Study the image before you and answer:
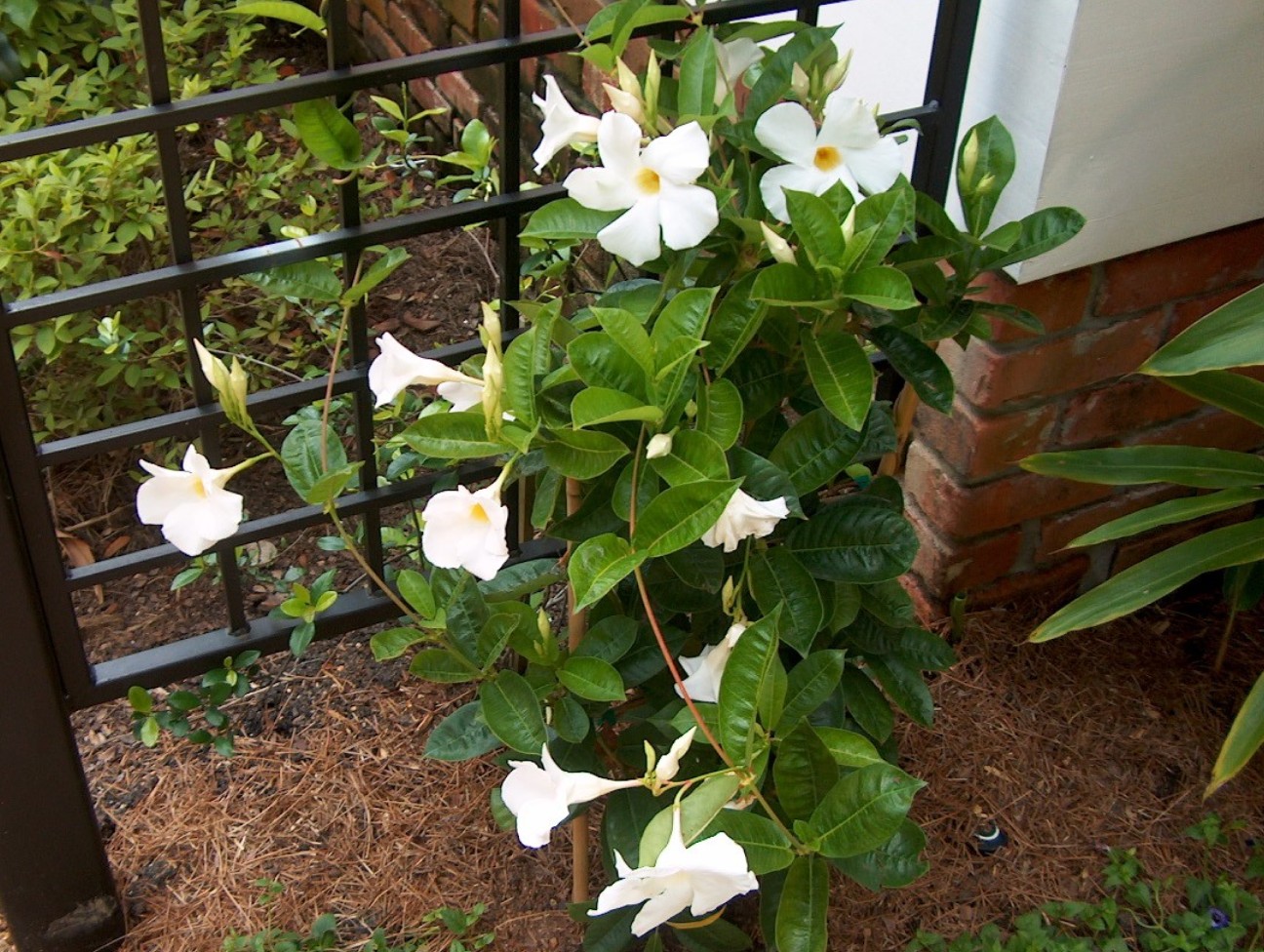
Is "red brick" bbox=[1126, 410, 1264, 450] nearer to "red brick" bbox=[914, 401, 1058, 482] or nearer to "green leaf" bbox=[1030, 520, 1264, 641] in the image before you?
"red brick" bbox=[914, 401, 1058, 482]

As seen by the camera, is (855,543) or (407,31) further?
(407,31)

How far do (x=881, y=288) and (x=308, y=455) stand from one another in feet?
1.79

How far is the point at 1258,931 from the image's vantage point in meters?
1.63

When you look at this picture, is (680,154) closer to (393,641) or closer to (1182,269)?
(393,641)

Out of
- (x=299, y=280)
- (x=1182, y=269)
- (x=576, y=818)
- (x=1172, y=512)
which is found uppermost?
(x=299, y=280)

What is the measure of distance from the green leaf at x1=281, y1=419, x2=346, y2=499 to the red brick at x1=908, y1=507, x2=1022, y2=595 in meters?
0.88

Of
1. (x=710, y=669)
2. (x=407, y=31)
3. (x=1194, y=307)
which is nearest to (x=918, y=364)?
(x=710, y=669)

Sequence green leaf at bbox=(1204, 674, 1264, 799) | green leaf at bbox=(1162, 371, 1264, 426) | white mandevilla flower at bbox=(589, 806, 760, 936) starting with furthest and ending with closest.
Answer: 1. green leaf at bbox=(1162, 371, 1264, 426)
2. green leaf at bbox=(1204, 674, 1264, 799)
3. white mandevilla flower at bbox=(589, 806, 760, 936)

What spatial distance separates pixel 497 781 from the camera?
1.77 meters

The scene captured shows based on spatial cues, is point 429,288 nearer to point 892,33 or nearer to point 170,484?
point 892,33

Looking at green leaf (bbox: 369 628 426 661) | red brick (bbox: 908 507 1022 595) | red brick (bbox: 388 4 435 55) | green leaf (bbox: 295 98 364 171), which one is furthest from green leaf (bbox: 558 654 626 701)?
red brick (bbox: 388 4 435 55)

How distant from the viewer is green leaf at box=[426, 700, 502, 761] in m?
1.36

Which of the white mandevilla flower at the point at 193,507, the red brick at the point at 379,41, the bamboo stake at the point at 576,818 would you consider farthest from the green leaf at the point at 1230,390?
the red brick at the point at 379,41

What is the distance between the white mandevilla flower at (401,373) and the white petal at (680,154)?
23 centimetres
